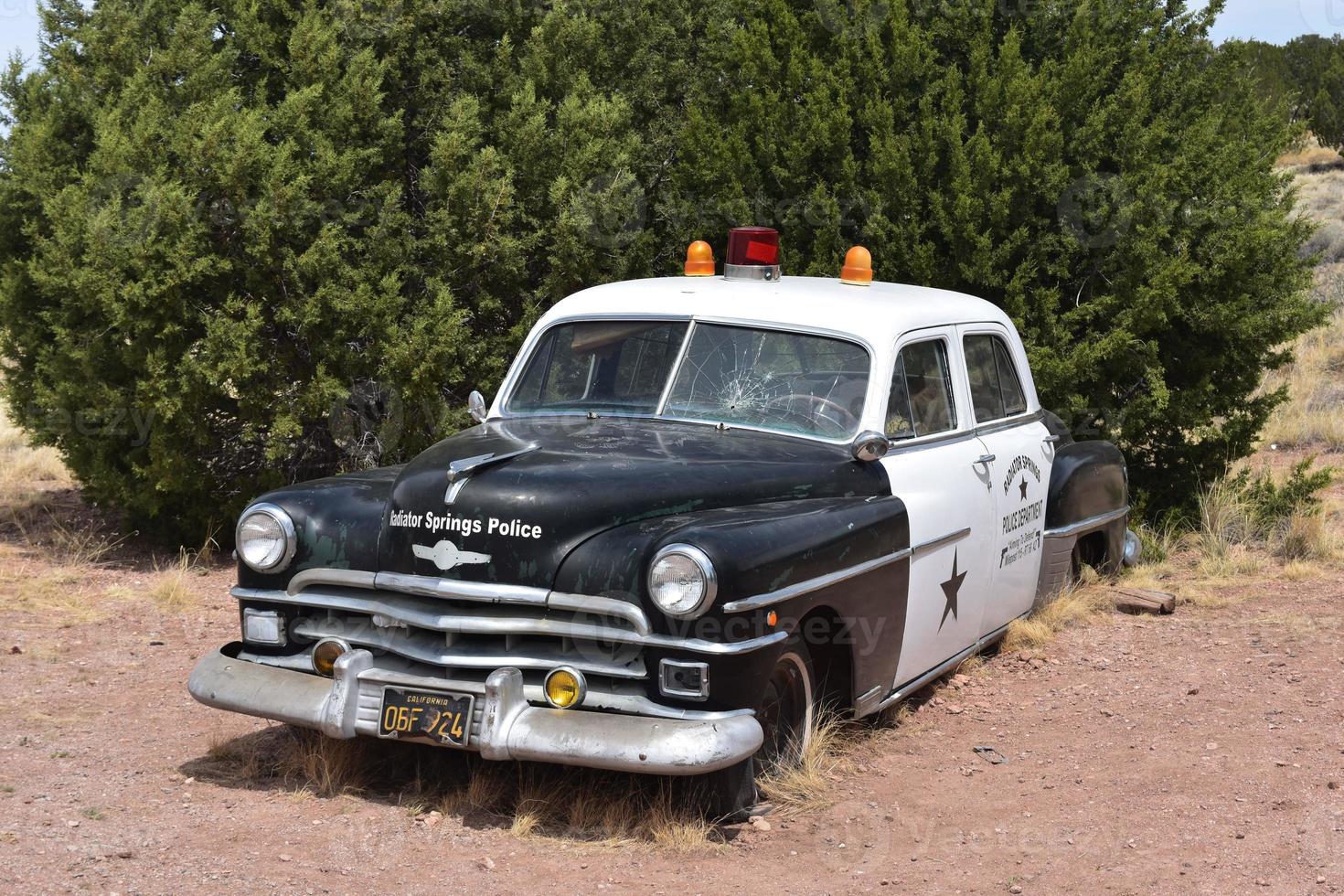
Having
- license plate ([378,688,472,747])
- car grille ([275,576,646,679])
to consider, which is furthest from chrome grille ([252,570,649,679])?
license plate ([378,688,472,747])

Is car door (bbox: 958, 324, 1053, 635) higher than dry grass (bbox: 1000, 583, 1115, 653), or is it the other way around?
car door (bbox: 958, 324, 1053, 635)

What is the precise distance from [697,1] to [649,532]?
7.06 m

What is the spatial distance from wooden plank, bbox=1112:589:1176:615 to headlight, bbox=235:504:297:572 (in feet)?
15.2

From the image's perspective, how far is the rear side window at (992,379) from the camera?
256 inches

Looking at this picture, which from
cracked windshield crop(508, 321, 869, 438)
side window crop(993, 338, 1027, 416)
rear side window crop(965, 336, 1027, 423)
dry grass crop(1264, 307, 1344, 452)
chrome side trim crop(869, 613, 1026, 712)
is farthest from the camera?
dry grass crop(1264, 307, 1344, 452)

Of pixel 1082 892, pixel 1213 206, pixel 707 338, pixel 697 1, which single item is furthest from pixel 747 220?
pixel 1082 892

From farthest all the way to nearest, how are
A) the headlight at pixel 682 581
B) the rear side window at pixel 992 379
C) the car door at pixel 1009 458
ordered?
the rear side window at pixel 992 379 → the car door at pixel 1009 458 → the headlight at pixel 682 581

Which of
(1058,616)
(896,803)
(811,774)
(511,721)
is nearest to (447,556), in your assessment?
(511,721)

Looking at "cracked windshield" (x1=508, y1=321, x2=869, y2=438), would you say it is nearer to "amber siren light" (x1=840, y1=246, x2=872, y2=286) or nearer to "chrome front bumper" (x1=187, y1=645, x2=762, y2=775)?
"amber siren light" (x1=840, y1=246, x2=872, y2=286)

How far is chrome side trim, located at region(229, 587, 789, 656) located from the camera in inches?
171

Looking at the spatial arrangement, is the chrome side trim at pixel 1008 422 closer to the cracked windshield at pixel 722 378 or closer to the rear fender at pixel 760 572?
the cracked windshield at pixel 722 378

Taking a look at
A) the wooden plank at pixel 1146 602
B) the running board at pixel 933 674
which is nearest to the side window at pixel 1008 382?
the running board at pixel 933 674

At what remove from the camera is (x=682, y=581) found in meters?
4.35

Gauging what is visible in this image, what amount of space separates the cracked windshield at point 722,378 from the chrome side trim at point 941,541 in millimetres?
527
